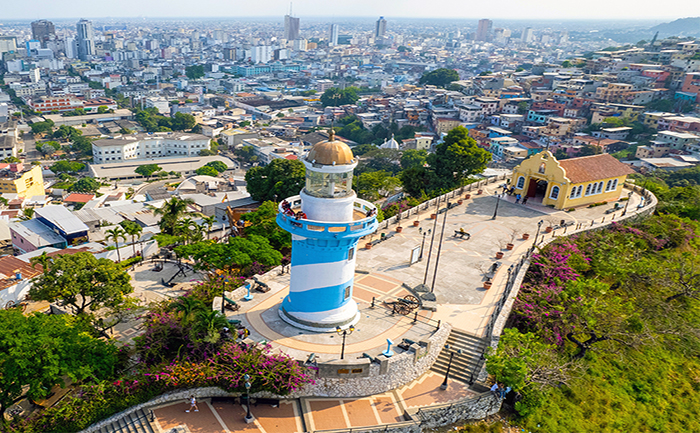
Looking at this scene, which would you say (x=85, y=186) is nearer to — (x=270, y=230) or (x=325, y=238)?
(x=270, y=230)

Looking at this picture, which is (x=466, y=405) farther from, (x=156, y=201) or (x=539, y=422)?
(x=156, y=201)

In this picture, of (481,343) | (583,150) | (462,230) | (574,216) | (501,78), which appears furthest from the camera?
(501,78)

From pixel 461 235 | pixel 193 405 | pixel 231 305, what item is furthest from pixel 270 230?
pixel 193 405

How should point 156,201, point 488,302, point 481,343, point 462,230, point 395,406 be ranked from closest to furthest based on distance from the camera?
point 395,406, point 481,343, point 488,302, point 462,230, point 156,201

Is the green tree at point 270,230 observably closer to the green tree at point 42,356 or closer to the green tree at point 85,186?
the green tree at point 42,356

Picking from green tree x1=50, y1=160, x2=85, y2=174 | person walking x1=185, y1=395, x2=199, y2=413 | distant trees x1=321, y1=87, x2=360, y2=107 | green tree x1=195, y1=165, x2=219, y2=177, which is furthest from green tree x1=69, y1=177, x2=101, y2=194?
distant trees x1=321, y1=87, x2=360, y2=107

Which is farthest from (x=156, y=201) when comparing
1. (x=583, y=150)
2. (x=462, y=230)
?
(x=583, y=150)
